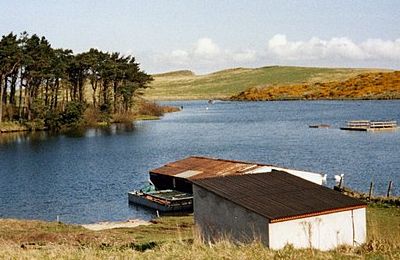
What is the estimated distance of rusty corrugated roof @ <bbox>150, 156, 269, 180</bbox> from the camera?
43672mm

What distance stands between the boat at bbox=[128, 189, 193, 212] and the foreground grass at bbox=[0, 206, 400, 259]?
3158mm

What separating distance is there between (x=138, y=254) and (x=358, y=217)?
9.56m

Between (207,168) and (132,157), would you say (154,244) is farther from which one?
(132,157)

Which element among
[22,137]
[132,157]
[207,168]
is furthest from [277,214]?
[22,137]

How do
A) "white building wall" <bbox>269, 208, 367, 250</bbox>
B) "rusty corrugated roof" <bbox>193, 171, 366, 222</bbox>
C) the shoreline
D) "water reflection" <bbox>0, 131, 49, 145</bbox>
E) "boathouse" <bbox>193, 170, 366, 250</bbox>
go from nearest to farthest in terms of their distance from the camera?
"white building wall" <bbox>269, 208, 367, 250</bbox>, "boathouse" <bbox>193, 170, 366, 250</bbox>, "rusty corrugated roof" <bbox>193, 171, 366, 222</bbox>, the shoreline, "water reflection" <bbox>0, 131, 49, 145</bbox>

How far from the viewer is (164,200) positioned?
42281mm

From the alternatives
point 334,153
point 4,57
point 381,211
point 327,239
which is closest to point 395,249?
point 327,239

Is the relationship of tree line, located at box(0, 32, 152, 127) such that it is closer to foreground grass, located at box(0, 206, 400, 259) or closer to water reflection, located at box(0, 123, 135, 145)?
water reflection, located at box(0, 123, 135, 145)

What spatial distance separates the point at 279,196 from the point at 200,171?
2350 cm

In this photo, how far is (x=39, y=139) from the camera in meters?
95.4

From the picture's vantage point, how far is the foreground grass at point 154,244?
16.0m

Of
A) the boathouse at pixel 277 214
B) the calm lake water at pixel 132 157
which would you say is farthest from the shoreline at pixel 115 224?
the boathouse at pixel 277 214

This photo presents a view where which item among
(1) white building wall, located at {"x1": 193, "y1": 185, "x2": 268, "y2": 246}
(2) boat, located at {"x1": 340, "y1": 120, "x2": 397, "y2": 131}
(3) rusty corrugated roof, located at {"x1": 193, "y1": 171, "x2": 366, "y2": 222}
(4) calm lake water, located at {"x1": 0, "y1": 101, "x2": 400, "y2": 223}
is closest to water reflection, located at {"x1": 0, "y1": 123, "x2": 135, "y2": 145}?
(4) calm lake water, located at {"x1": 0, "y1": 101, "x2": 400, "y2": 223}

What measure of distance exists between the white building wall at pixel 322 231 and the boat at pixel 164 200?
65.1 feet
